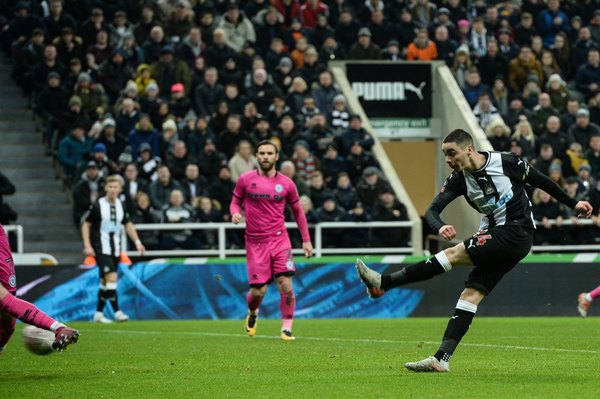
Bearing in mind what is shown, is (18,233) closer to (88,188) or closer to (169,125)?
(88,188)

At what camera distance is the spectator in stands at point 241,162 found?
981 inches

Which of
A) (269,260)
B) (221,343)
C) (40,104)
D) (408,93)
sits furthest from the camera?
(408,93)

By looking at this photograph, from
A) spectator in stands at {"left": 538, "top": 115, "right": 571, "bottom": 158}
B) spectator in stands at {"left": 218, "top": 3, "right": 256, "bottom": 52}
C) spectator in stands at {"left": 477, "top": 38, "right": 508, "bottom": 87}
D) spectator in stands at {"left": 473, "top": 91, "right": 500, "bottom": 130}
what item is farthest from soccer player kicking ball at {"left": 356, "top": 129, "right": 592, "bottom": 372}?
spectator in stands at {"left": 477, "top": 38, "right": 508, "bottom": 87}

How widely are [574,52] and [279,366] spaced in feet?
68.4

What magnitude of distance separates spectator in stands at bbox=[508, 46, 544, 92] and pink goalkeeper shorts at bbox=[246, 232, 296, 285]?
568 inches

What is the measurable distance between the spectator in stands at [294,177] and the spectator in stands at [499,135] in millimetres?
4433

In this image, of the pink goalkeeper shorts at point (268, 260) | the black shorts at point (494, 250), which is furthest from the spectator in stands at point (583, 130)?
the black shorts at point (494, 250)

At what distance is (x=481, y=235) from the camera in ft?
37.0

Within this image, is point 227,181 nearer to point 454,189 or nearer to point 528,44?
point 528,44

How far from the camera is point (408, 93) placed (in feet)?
100

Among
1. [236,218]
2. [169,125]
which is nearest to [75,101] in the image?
[169,125]

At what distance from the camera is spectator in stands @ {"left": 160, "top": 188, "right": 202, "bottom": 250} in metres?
24.0

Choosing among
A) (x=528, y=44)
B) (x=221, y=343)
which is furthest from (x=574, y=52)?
(x=221, y=343)

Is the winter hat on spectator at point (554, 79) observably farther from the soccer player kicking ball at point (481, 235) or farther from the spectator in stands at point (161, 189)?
the soccer player kicking ball at point (481, 235)
